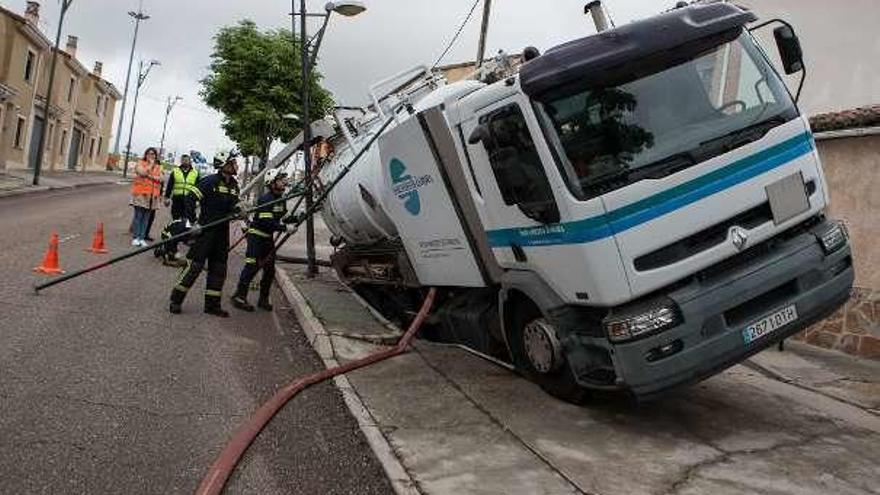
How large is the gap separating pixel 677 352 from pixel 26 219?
643 inches

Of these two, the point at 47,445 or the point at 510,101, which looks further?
the point at 510,101

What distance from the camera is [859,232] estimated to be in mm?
9102

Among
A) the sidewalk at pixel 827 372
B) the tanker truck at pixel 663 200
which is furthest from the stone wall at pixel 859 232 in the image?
the tanker truck at pixel 663 200

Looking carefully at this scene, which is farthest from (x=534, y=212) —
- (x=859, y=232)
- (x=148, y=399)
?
(x=859, y=232)

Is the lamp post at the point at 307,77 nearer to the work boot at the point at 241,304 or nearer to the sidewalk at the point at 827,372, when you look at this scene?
the work boot at the point at 241,304

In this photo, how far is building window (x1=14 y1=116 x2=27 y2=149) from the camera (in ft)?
124

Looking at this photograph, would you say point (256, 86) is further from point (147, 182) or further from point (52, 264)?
point (52, 264)

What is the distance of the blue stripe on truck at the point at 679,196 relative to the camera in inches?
203

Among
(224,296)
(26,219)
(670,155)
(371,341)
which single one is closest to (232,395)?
(371,341)

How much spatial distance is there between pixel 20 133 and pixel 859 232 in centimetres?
3910

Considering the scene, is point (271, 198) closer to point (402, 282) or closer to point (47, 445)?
point (402, 282)

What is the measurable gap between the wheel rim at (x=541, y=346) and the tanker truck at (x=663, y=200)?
17 mm

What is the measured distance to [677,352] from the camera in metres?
5.11

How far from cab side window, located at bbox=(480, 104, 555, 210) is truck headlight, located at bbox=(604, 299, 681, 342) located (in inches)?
39.5
